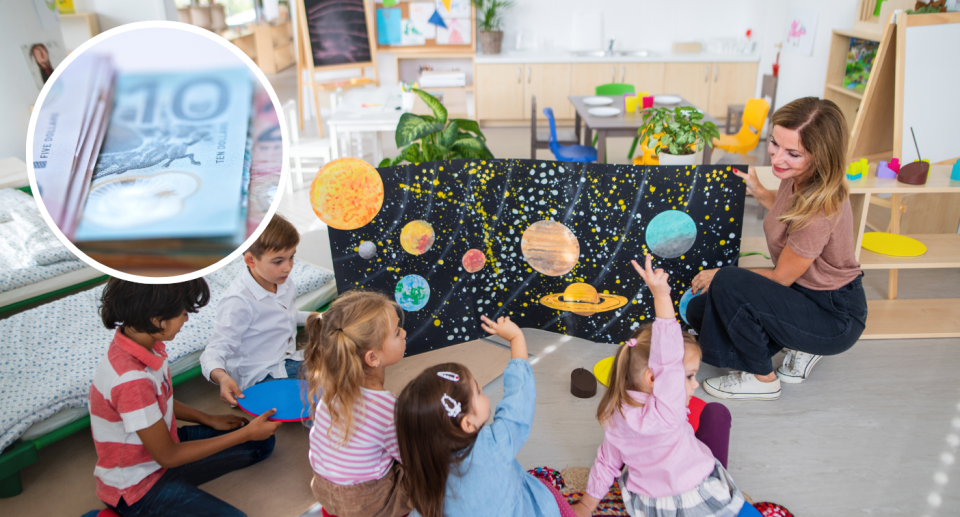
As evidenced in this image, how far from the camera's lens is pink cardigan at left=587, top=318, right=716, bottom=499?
1.33 meters

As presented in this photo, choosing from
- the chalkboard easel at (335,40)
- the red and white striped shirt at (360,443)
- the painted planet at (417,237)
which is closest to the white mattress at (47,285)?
the painted planet at (417,237)

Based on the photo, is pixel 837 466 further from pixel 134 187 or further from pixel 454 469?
pixel 134 187

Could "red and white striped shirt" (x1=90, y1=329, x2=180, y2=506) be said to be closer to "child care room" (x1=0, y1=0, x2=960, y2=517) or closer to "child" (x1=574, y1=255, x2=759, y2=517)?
"child care room" (x1=0, y1=0, x2=960, y2=517)

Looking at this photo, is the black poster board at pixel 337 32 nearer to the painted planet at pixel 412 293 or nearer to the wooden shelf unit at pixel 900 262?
the painted planet at pixel 412 293

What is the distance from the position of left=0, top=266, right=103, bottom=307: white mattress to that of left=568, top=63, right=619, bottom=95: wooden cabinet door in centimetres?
426

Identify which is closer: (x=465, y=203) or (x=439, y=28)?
(x=465, y=203)

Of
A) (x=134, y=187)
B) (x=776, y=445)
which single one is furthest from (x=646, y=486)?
(x=134, y=187)

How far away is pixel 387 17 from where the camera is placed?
5.73 m

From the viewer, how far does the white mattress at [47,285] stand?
2.42 meters

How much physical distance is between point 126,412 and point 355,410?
498mm

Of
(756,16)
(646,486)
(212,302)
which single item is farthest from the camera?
(756,16)

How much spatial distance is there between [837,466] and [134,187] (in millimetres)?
1906

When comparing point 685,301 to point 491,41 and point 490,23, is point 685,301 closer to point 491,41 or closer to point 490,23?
point 491,41

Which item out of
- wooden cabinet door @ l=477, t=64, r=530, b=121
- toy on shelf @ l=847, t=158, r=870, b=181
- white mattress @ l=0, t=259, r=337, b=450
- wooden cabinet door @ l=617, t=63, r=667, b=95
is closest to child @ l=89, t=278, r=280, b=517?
white mattress @ l=0, t=259, r=337, b=450
